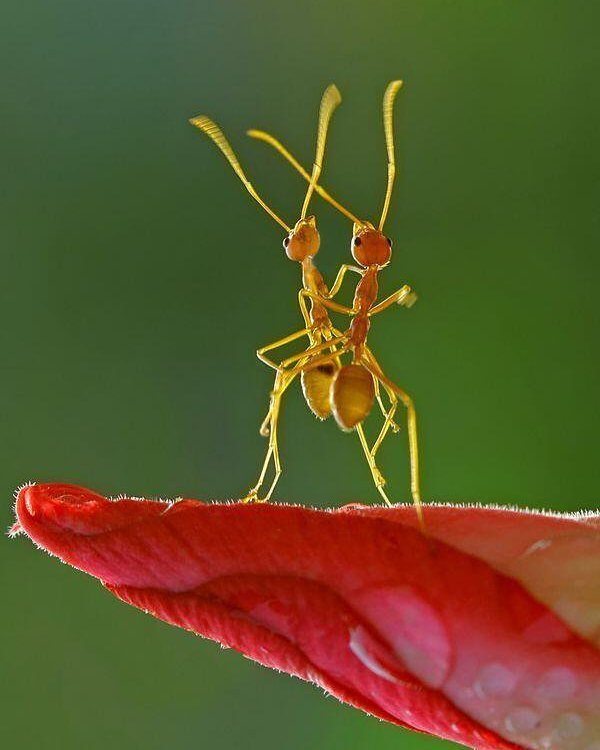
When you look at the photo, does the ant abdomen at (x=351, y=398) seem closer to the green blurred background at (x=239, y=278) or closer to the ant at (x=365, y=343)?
the ant at (x=365, y=343)

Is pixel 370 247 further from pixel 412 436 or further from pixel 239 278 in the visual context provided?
pixel 239 278

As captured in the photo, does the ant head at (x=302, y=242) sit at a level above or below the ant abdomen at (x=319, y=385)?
above

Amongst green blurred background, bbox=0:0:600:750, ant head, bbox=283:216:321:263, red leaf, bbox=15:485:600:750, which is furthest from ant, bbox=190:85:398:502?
green blurred background, bbox=0:0:600:750

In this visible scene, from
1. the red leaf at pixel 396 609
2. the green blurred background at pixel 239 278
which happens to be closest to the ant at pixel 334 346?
the red leaf at pixel 396 609

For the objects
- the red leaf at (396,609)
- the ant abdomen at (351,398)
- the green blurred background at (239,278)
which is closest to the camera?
the red leaf at (396,609)

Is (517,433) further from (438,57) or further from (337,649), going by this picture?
(337,649)

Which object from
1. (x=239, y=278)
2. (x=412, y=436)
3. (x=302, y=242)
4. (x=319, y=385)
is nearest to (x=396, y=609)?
(x=412, y=436)

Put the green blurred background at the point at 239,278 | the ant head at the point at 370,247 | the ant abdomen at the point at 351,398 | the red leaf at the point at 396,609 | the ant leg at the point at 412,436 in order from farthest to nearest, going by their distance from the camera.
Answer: the green blurred background at the point at 239,278, the ant head at the point at 370,247, the ant abdomen at the point at 351,398, the ant leg at the point at 412,436, the red leaf at the point at 396,609
